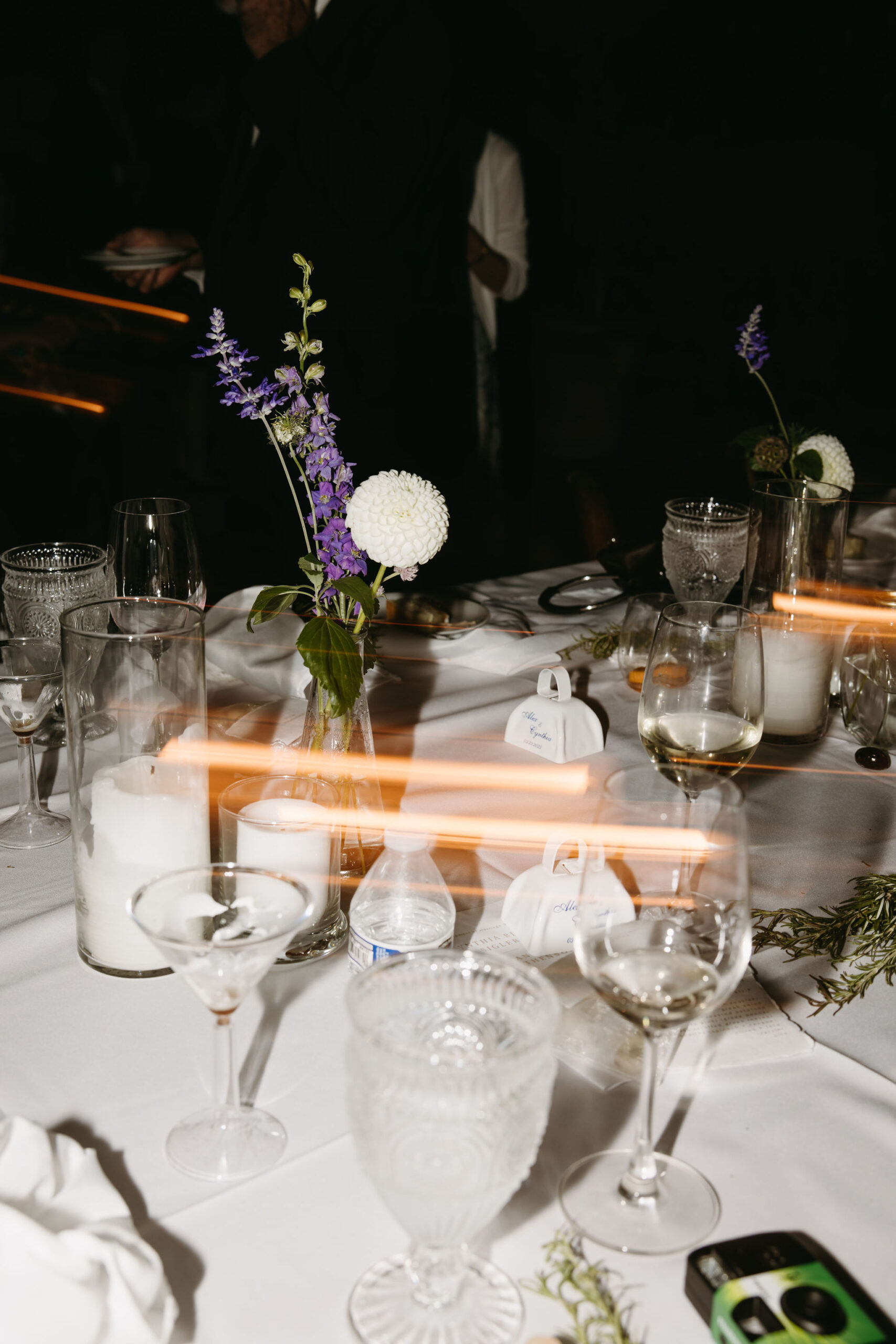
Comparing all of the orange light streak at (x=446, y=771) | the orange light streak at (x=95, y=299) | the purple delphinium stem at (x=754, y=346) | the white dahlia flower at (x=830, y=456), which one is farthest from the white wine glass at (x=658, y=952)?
the orange light streak at (x=95, y=299)

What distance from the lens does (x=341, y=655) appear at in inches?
32.5

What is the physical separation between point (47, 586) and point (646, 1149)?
803 mm

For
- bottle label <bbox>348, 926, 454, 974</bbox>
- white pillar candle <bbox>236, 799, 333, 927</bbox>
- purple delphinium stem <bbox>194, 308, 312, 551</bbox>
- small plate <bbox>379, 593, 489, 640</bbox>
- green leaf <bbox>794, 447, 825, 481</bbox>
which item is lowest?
bottle label <bbox>348, 926, 454, 974</bbox>

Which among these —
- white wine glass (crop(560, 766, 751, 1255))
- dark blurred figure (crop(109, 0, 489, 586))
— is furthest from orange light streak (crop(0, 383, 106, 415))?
white wine glass (crop(560, 766, 751, 1255))

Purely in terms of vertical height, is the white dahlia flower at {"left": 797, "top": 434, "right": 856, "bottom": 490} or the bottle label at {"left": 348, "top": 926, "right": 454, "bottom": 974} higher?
the white dahlia flower at {"left": 797, "top": 434, "right": 856, "bottom": 490}

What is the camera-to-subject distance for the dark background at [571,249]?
3436mm

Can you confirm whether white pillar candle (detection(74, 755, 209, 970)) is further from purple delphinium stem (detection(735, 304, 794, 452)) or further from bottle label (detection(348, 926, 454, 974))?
purple delphinium stem (detection(735, 304, 794, 452))

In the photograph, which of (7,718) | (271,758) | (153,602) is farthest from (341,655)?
(7,718)

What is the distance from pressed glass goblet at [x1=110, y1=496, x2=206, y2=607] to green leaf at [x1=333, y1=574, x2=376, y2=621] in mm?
406

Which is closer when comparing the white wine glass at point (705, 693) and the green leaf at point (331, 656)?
the green leaf at point (331, 656)

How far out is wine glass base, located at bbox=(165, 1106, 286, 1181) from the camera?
628mm

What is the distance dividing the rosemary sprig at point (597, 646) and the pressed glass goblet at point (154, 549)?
1.77 ft

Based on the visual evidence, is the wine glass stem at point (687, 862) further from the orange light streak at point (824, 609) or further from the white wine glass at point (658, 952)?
the orange light streak at point (824, 609)

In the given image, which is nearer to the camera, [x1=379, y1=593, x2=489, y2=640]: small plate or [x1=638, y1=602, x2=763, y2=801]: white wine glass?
[x1=638, y1=602, x2=763, y2=801]: white wine glass
